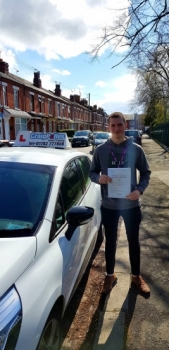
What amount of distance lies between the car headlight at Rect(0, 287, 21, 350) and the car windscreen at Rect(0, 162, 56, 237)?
0.52 meters

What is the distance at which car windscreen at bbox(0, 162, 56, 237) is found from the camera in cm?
202

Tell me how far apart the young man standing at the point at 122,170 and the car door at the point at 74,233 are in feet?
0.84

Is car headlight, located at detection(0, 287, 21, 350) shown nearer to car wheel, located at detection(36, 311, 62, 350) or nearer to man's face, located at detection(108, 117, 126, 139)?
car wheel, located at detection(36, 311, 62, 350)

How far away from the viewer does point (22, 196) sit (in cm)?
232

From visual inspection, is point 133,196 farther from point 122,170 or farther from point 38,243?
point 38,243

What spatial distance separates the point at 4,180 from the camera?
2.49 meters

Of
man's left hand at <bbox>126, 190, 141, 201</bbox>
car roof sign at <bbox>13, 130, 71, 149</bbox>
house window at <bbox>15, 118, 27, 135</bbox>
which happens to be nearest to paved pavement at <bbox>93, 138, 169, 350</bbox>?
man's left hand at <bbox>126, 190, 141, 201</bbox>

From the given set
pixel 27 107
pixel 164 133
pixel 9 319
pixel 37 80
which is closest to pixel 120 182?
pixel 9 319

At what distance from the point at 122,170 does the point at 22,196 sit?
3.22 feet

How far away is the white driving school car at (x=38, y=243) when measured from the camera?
146 centimetres

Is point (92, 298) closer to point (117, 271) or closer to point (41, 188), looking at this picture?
point (117, 271)

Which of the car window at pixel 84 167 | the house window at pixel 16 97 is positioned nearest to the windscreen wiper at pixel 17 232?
the car window at pixel 84 167

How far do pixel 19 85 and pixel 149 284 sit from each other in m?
29.6

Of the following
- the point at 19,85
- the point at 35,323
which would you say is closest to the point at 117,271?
the point at 35,323
